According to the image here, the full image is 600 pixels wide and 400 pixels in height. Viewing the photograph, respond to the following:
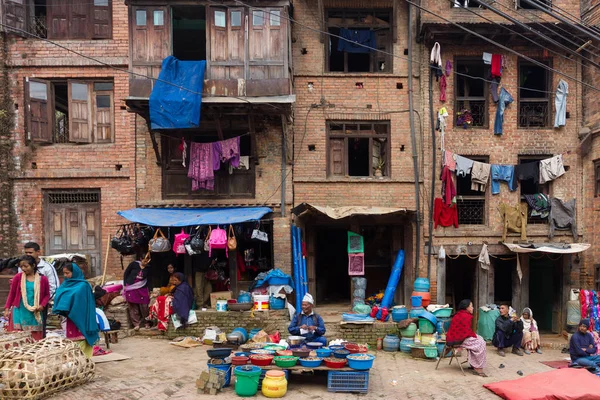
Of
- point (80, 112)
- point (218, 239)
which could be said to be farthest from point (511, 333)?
point (80, 112)

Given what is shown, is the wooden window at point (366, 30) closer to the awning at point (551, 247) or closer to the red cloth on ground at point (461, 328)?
the awning at point (551, 247)

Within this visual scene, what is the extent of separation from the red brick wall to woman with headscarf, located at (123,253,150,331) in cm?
173

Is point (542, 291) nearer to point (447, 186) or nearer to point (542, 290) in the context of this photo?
point (542, 290)

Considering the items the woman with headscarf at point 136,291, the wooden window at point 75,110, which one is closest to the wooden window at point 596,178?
the woman with headscarf at point 136,291

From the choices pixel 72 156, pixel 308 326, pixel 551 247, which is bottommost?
pixel 308 326

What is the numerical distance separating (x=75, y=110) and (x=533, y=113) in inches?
534

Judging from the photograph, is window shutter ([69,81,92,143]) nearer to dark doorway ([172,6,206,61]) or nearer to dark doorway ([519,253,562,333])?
dark doorway ([172,6,206,61])

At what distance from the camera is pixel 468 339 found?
9.38 metres

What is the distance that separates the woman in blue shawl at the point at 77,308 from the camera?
800 centimetres

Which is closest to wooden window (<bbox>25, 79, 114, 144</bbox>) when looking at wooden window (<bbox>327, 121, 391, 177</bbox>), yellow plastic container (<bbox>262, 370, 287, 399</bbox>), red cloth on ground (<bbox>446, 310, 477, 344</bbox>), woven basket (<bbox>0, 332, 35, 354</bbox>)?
wooden window (<bbox>327, 121, 391, 177</bbox>)

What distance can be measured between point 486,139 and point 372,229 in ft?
14.1

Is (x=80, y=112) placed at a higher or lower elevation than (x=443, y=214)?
higher

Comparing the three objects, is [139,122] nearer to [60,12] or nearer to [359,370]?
[60,12]

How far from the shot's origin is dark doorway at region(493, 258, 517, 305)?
1512cm
